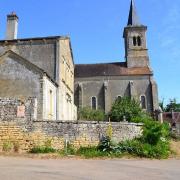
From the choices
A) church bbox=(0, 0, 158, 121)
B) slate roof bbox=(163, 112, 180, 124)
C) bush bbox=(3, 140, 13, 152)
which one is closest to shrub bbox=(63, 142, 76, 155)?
church bbox=(0, 0, 158, 121)

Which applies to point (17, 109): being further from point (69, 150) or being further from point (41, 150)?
point (69, 150)

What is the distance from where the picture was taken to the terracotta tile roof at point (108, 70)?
48.7 meters

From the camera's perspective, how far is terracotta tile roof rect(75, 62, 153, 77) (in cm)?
4866

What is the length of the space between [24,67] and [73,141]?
7203 millimetres

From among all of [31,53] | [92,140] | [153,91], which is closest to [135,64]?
[153,91]

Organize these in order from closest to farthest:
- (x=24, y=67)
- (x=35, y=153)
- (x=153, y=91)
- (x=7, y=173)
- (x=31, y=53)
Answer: (x=7, y=173), (x=35, y=153), (x=24, y=67), (x=31, y=53), (x=153, y=91)

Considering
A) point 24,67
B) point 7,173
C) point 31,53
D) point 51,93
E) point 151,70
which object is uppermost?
point 151,70

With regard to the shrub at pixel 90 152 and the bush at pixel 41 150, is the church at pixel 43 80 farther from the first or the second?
the shrub at pixel 90 152

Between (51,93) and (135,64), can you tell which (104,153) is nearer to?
(51,93)

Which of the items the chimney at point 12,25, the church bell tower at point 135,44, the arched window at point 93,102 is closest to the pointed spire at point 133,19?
the church bell tower at point 135,44

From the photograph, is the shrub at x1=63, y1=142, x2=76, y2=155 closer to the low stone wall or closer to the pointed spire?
the low stone wall

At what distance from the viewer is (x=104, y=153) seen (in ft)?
52.3

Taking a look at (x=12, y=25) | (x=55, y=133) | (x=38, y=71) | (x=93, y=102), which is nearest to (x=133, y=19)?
(x=93, y=102)

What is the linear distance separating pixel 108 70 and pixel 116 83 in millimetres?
2942
